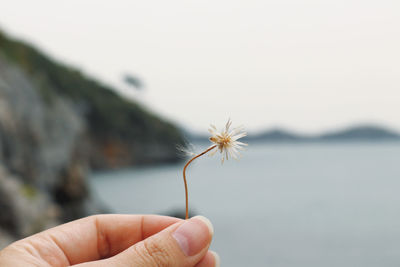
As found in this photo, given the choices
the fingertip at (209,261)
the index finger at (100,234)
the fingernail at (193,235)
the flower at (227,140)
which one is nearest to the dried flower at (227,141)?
the flower at (227,140)

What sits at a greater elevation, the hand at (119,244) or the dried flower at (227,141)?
the dried flower at (227,141)

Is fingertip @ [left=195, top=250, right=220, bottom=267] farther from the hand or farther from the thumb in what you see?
the thumb

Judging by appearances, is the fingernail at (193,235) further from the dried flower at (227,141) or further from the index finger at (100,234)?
the index finger at (100,234)

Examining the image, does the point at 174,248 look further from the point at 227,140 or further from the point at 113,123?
the point at 113,123

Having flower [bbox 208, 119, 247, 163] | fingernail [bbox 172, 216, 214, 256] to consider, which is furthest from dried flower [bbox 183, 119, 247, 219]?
fingernail [bbox 172, 216, 214, 256]

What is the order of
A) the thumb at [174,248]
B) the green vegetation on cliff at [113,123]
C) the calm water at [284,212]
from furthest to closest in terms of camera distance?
1. the green vegetation on cliff at [113,123]
2. the calm water at [284,212]
3. the thumb at [174,248]

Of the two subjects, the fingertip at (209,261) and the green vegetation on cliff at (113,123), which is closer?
the fingertip at (209,261)

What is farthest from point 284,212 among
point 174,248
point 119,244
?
point 174,248
